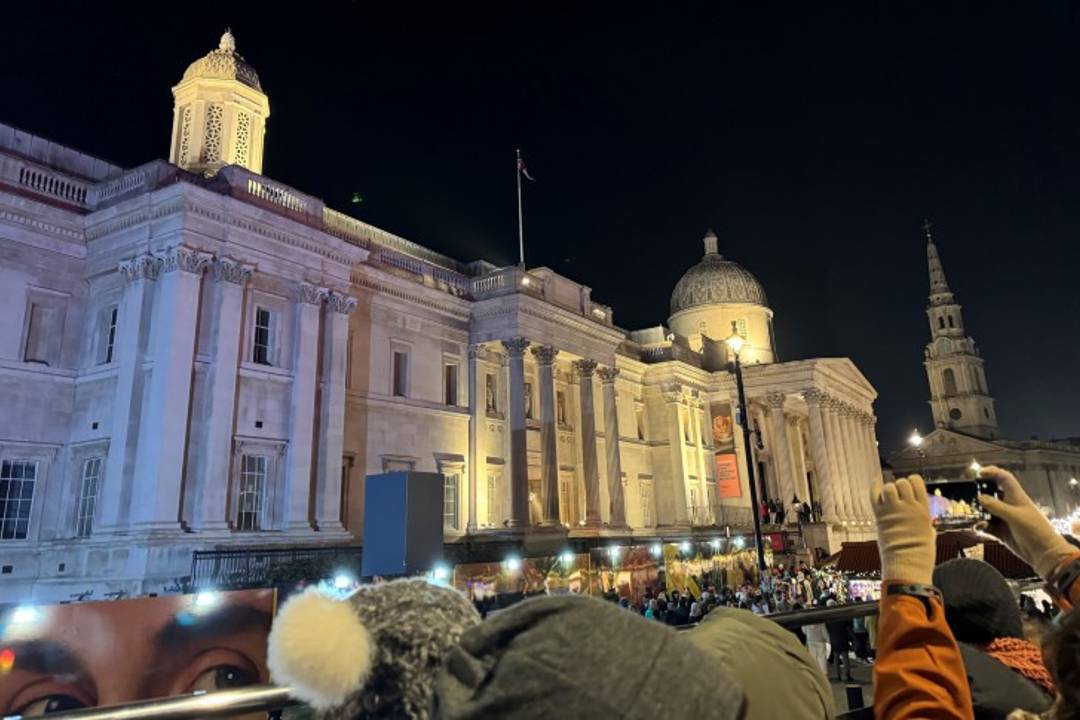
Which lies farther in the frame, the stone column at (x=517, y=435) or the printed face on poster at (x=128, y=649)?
the stone column at (x=517, y=435)

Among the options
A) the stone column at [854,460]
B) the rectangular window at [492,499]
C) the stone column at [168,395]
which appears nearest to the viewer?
the stone column at [168,395]

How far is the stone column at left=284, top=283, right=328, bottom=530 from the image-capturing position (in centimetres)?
2120

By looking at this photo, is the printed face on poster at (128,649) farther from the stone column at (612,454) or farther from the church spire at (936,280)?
the church spire at (936,280)

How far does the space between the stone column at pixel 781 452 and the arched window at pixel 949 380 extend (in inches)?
2902

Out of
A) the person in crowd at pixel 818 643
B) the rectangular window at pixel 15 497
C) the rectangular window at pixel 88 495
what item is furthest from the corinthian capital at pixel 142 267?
the person in crowd at pixel 818 643

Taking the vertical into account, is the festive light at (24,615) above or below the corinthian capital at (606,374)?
below

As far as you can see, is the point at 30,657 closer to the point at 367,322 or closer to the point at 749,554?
the point at 367,322

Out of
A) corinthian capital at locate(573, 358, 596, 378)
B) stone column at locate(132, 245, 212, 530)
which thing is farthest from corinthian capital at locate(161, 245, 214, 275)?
corinthian capital at locate(573, 358, 596, 378)

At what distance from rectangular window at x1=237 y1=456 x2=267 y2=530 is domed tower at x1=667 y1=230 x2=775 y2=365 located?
39.8m

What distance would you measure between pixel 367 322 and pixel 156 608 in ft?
57.7

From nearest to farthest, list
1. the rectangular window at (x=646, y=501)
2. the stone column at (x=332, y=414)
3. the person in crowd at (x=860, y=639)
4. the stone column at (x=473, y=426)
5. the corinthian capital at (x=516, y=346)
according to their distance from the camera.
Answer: the person in crowd at (x=860, y=639) < the stone column at (x=332, y=414) < the stone column at (x=473, y=426) < the corinthian capital at (x=516, y=346) < the rectangular window at (x=646, y=501)

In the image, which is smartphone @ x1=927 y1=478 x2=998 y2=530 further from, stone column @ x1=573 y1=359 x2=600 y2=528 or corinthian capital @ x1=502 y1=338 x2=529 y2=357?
stone column @ x1=573 y1=359 x2=600 y2=528

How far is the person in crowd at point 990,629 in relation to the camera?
272 cm

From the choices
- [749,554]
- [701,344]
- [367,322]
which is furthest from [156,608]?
[701,344]
